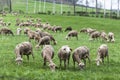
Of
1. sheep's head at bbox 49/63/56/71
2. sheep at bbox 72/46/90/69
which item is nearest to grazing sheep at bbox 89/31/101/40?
sheep at bbox 72/46/90/69

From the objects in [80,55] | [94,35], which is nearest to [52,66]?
[80,55]

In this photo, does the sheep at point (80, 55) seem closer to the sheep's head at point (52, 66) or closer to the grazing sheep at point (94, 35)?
the sheep's head at point (52, 66)

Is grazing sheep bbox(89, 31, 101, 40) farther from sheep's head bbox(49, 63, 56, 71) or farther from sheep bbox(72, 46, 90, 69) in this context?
sheep's head bbox(49, 63, 56, 71)

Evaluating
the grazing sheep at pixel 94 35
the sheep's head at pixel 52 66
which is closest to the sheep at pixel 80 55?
the sheep's head at pixel 52 66

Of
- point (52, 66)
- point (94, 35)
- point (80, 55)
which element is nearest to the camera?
point (52, 66)

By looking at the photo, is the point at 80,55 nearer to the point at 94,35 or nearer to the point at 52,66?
the point at 52,66

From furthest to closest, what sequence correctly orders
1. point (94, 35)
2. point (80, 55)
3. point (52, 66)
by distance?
point (94, 35), point (80, 55), point (52, 66)

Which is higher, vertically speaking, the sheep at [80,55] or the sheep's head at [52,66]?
the sheep at [80,55]

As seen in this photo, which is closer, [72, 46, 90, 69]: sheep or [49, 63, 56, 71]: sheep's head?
[49, 63, 56, 71]: sheep's head

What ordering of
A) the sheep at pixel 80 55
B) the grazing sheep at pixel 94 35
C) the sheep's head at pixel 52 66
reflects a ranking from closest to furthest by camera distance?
the sheep's head at pixel 52 66 < the sheep at pixel 80 55 < the grazing sheep at pixel 94 35

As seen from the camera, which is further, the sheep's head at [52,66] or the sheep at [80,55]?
the sheep at [80,55]

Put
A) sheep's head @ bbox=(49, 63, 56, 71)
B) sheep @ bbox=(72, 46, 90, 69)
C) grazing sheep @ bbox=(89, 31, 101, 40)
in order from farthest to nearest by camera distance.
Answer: grazing sheep @ bbox=(89, 31, 101, 40) → sheep @ bbox=(72, 46, 90, 69) → sheep's head @ bbox=(49, 63, 56, 71)

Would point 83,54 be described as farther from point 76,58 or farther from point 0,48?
point 0,48

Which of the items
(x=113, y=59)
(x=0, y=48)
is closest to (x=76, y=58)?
(x=113, y=59)
